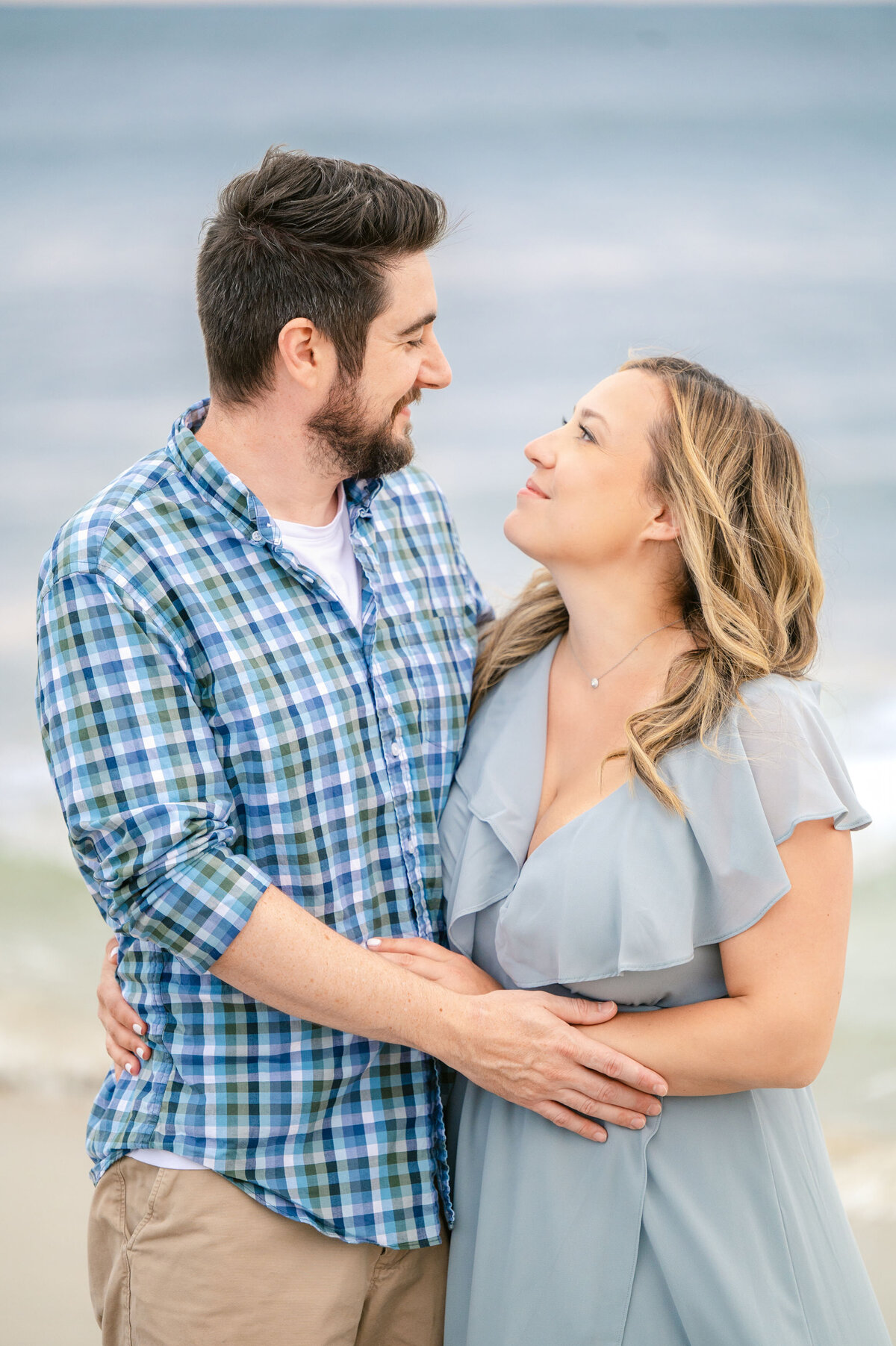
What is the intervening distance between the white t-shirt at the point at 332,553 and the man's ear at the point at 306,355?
0.64ft

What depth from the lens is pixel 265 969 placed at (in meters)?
1.38

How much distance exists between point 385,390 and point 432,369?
0.12 m

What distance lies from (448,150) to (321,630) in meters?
2.90

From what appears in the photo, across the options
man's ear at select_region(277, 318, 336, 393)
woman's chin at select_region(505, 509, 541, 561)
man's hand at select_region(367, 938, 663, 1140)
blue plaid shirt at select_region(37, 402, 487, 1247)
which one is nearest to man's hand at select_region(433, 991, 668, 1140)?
man's hand at select_region(367, 938, 663, 1140)

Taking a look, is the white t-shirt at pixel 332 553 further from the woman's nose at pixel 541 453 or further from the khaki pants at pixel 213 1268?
the khaki pants at pixel 213 1268

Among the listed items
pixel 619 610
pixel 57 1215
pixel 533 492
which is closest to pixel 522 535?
pixel 533 492

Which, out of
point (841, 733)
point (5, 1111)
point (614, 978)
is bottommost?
point (5, 1111)

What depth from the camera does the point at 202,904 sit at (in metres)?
1.35

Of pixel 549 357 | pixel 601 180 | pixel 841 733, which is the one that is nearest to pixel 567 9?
pixel 601 180

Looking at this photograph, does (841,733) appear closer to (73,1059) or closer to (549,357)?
(549,357)

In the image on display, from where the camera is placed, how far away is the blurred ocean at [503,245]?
3.72 meters

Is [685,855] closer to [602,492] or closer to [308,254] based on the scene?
[602,492]

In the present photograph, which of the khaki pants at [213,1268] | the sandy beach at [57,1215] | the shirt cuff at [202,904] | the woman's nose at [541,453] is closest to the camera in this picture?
the shirt cuff at [202,904]

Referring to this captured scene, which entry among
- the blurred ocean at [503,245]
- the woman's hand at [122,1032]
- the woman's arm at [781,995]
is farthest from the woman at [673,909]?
the blurred ocean at [503,245]
